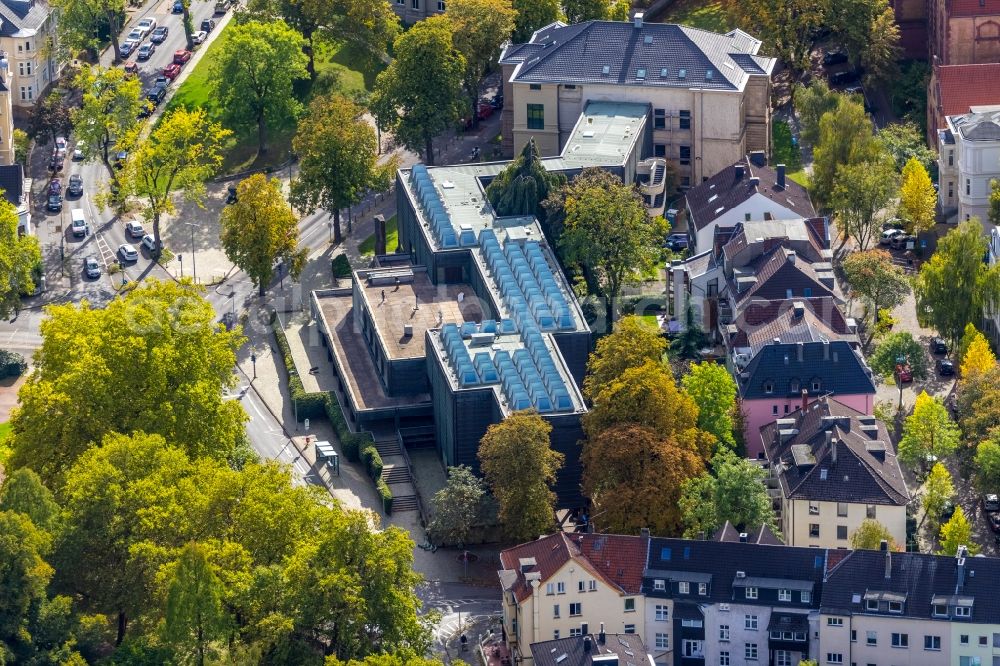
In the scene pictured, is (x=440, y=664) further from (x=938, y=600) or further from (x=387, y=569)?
(x=938, y=600)

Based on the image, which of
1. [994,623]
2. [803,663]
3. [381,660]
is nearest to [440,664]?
[381,660]

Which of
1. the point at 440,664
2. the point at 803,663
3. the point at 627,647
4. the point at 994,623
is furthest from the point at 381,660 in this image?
the point at 994,623

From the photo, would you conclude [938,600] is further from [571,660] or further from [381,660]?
[381,660]

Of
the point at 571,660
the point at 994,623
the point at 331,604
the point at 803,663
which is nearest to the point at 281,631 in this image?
the point at 331,604

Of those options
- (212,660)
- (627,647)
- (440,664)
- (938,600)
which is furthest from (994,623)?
(212,660)

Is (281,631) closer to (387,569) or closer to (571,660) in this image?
(387,569)

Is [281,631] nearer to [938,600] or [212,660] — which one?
[212,660]
